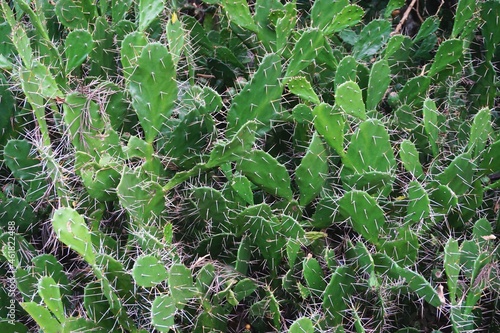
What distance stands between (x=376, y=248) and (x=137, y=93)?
0.60m

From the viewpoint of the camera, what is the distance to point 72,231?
1120mm

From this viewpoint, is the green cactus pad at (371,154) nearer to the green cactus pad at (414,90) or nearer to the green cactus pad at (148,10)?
the green cactus pad at (414,90)

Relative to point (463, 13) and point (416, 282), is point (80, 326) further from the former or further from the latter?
point (463, 13)

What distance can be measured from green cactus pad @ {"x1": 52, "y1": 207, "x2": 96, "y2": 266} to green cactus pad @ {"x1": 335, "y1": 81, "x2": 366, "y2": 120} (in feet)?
1.90

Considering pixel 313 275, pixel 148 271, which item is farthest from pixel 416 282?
pixel 148 271

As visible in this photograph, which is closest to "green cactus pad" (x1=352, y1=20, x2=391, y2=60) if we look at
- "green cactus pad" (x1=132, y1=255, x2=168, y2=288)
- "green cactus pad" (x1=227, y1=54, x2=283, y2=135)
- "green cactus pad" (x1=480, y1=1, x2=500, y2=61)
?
"green cactus pad" (x1=480, y1=1, x2=500, y2=61)

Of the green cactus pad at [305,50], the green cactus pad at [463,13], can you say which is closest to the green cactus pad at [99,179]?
the green cactus pad at [305,50]

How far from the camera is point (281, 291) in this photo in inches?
55.2

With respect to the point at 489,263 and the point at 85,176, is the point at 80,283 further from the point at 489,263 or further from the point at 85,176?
the point at 489,263

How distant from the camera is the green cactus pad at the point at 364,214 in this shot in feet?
→ 4.09

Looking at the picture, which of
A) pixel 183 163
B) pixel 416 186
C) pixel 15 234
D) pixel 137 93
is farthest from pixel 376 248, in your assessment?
pixel 15 234

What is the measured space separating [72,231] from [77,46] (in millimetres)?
504

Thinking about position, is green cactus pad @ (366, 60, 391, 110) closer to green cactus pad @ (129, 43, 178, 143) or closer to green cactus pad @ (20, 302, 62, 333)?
green cactus pad @ (129, 43, 178, 143)

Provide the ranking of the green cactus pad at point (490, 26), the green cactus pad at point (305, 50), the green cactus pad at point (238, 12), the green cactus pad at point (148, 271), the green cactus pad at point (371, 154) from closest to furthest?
the green cactus pad at point (148, 271) → the green cactus pad at point (371, 154) → the green cactus pad at point (305, 50) → the green cactus pad at point (238, 12) → the green cactus pad at point (490, 26)
